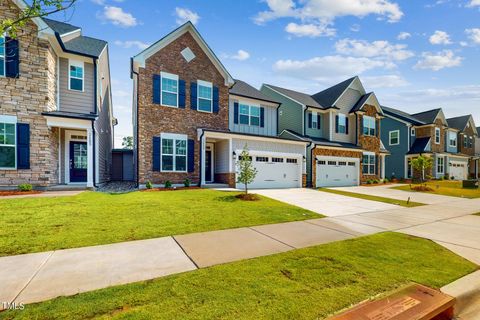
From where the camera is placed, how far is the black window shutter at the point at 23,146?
1142cm

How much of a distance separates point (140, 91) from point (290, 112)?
13.6 meters

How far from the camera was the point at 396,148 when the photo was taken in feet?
99.4

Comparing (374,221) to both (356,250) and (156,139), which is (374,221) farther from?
(156,139)

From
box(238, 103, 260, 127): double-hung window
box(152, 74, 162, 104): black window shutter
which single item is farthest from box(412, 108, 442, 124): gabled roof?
box(152, 74, 162, 104): black window shutter

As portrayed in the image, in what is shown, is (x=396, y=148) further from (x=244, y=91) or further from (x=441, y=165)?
(x=244, y=91)

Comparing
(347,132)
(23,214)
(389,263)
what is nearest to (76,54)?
(23,214)

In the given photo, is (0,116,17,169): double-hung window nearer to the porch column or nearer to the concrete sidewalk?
the porch column

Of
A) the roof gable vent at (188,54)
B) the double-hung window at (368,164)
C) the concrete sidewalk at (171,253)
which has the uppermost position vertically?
the roof gable vent at (188,54)

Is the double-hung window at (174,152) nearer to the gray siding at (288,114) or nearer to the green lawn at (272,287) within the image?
the gray siding at (288,114)

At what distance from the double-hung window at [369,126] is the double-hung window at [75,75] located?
23.8 m

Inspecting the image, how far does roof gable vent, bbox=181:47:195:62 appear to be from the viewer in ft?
51.5

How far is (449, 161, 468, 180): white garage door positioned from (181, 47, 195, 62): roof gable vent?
35141mm

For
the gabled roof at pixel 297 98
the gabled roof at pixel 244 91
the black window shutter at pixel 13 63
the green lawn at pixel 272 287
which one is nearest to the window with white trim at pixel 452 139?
the gabled roof at pixel 297 98

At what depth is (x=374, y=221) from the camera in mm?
7801
